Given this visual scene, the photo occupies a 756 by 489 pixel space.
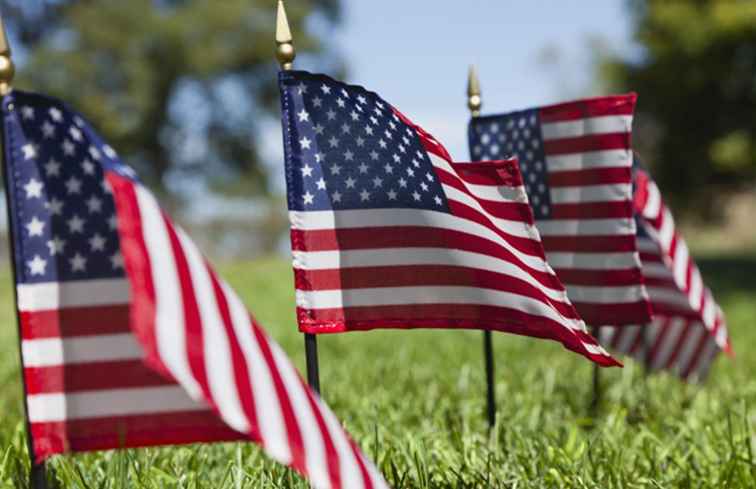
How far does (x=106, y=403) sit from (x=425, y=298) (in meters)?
1.29

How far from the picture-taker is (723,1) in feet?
57.6

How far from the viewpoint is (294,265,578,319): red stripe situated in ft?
11.2

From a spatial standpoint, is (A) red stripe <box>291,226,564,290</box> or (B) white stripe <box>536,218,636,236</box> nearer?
(A) red stripe <box>291,226,564,290</box>

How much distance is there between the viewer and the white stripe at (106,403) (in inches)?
108

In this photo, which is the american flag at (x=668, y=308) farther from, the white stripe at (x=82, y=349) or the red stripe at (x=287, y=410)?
the white stripe at (x=82, y=349)

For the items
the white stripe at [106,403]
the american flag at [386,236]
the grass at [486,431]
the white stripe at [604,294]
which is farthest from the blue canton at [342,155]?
the white stripe at [604,294]

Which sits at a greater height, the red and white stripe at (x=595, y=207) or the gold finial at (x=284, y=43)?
the gold finial at (x=284, y=43)

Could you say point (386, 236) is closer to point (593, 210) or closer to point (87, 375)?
point (87, 375)

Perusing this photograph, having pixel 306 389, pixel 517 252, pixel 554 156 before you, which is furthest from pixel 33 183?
pixel 554 156

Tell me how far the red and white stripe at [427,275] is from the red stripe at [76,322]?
806 millimetres

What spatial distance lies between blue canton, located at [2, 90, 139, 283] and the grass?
926 millimetres

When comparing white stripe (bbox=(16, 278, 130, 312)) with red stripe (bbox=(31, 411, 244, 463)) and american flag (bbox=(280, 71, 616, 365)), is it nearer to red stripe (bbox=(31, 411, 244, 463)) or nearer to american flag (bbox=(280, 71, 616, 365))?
red stripe (bbox=(31, 411, 244, 463))

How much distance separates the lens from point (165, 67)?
103ft

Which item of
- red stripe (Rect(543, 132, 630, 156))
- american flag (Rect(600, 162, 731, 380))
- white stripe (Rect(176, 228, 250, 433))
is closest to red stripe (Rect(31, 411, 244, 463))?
white stripe (Rect(176, 228, 250, 433))
